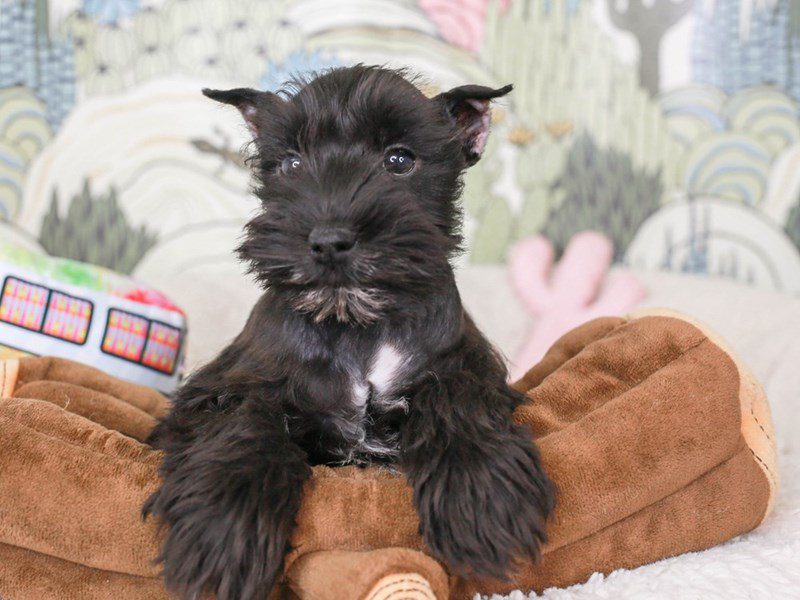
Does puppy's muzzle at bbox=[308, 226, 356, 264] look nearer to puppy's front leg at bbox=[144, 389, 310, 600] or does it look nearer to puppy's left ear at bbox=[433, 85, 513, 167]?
puppy's front leg at bbox=[144, 389, 310, 600]

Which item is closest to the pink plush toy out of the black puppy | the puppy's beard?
the black puppy

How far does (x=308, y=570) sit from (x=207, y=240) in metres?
2.96

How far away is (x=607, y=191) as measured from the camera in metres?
4.12

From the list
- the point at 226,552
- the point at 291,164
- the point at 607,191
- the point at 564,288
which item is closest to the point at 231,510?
the point at 226,552

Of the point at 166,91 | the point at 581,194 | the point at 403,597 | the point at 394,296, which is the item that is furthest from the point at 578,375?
the point at 166,91

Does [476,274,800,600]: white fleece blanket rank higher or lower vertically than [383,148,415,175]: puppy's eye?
lower

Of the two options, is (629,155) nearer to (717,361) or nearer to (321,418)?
(717,361)

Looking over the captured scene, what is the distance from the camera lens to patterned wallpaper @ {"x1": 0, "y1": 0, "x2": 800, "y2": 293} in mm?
4023

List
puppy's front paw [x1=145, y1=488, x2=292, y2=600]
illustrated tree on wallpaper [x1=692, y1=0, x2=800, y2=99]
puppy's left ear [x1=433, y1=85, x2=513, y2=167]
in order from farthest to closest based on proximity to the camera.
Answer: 1. illustrated tree on wallpaper [x1=692, y1=0, x2=800, y2=99]
2. puppy's left ear [x1=433, y1=85, x2=513, y2=167]
3. puppy's front paw [x1=145, y1=488, x2=292, y2=600]

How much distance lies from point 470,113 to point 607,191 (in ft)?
7.13

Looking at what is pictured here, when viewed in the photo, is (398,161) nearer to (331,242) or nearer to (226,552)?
(331,242)

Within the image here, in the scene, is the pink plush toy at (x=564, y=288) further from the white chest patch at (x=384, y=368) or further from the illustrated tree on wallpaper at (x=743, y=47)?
Answer: the white chest patch at (x=384, y=368)

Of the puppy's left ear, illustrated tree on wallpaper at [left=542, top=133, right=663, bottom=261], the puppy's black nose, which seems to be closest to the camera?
the puppy's black nose

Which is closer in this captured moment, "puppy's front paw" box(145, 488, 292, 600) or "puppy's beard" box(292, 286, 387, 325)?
"puppy's front paw" box(145, 488, 292, 600)
